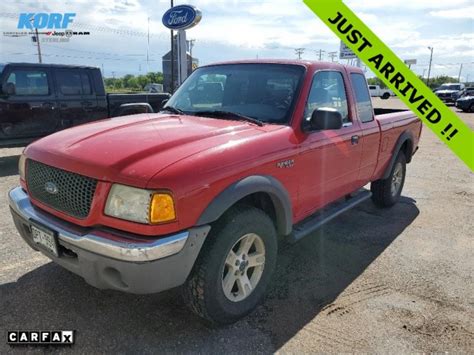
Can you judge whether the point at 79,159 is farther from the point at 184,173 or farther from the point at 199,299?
the point at 199,299

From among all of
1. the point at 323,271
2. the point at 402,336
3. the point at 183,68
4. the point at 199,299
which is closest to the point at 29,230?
the point at 199,299

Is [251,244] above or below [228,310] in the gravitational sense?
above

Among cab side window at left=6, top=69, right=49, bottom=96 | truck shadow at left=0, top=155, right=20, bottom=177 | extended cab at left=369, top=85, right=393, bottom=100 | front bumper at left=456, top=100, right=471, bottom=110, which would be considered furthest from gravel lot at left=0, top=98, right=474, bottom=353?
extended cab at left=369, top=85, right=393, bottom=100

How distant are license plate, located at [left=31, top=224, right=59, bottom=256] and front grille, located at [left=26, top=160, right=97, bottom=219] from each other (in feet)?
0.54

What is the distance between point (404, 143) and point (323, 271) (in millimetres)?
2891

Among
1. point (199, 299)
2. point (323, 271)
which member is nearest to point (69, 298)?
point (199, 299)

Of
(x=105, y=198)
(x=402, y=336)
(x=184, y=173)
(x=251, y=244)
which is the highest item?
(x=184, y=173)

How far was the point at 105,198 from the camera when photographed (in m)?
2.29

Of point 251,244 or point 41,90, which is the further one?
point 41,90

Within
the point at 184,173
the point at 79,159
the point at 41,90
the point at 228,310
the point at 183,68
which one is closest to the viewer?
the point at 184,173

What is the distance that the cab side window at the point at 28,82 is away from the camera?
7660 mm

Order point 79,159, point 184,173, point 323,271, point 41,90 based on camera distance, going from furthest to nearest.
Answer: point 41,90 < point 323,271 < point 79,159 < point 184,173

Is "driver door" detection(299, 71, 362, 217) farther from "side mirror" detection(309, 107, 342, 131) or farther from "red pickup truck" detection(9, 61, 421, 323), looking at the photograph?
"side mirror" detection(309, 107, 342, 131)

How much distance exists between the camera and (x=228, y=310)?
107 inches
